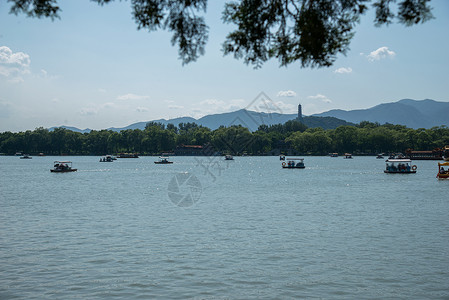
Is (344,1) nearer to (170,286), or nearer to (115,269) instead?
(170,286)

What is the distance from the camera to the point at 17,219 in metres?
34.0

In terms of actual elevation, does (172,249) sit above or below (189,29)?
below

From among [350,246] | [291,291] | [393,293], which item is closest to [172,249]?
[291,291]

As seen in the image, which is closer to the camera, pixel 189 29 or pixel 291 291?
pixel 189 29

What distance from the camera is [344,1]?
927 centimetres

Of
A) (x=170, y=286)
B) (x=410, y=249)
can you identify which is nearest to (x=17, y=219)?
(x=170, y=286)

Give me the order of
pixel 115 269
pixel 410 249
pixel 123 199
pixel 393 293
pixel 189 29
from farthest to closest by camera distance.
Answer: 1. pixel 123 199
2. pixel 410 249
3. pixel 115 269
4. pixel 393 293
5. pixel 189 29

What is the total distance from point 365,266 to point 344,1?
14234mm

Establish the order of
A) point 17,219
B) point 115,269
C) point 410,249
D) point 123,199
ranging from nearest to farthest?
1. point 115,269
2. point 410,249
3. point 17,219
4. point 123,199

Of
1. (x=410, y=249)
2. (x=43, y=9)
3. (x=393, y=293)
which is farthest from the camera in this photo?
(x=410, y=249)

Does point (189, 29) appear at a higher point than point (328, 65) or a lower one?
higher

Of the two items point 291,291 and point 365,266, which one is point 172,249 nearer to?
point 291,291

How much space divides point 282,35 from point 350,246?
1685 centimetres

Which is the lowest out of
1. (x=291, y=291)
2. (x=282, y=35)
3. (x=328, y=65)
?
(x=291, y=291)
